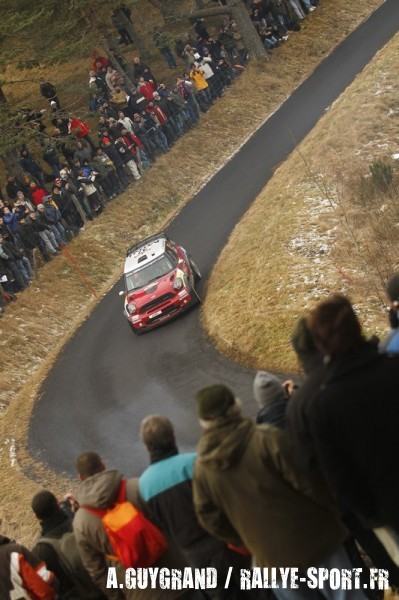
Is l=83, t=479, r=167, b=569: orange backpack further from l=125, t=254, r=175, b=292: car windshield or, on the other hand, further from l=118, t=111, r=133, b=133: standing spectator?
l=118, t=111, r=133, b=133: standing spectator

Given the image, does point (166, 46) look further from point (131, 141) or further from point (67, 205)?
point (67, 205)

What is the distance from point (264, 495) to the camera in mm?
6441

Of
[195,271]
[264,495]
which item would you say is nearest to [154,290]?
[195,271]

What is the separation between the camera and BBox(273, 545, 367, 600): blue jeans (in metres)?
6.86

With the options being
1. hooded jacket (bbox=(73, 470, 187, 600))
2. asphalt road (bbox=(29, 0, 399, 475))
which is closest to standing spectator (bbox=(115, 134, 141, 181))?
asphalt road (bbox=(29, 0, 399, 475))

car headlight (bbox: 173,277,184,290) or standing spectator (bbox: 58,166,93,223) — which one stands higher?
standing spectator (bbox: 58,166,93,223)

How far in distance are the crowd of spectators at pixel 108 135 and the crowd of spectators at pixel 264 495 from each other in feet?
65.9

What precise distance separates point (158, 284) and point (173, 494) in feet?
51.1

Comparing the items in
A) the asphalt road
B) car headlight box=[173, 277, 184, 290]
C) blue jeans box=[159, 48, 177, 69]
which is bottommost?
the asphalt road

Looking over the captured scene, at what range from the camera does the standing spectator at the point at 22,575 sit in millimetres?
8266

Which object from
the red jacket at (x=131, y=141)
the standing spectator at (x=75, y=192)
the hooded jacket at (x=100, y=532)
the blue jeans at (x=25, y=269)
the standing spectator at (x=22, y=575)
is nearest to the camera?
the hooded jacket at (x=100, y=532)

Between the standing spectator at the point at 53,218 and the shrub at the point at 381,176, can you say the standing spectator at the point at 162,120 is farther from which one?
the shrub at the point at 381,176

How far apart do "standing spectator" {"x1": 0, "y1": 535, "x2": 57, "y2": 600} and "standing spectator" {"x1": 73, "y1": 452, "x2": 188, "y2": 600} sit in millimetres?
541

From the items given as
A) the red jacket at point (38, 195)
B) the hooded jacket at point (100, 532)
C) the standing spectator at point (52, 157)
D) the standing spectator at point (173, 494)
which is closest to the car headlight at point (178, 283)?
the red jacket at point (38, 195)
